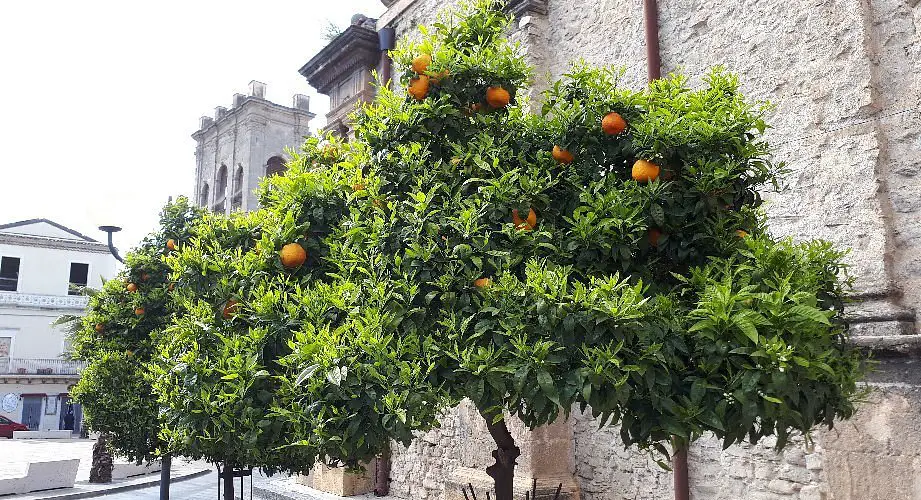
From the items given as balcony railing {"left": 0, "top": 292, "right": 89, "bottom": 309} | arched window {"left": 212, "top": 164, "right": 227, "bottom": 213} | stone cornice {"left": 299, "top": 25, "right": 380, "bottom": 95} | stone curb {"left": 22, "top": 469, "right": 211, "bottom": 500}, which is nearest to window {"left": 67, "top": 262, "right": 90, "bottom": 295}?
balcony railing {"left": 0, "top": 292, "right": 89, "bottom": 309}

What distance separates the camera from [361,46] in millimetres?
11891

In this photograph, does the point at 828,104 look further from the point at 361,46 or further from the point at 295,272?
the point at 361,46

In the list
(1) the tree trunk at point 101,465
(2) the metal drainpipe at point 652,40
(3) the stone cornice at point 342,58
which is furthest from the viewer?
(1) the tree trunk at point 101,465

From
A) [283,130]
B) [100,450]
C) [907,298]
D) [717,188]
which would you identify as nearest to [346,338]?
[717,188]

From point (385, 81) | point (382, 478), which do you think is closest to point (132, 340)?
point (382, 478)

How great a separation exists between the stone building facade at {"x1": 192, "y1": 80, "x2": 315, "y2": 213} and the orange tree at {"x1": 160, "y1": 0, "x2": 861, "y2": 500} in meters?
24.2

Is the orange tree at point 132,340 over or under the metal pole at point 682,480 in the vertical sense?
over

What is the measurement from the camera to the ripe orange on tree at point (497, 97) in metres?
4.07

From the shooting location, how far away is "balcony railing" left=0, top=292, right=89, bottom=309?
1321 inches

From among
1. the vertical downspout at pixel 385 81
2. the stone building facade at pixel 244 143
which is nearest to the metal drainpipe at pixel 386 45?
the vertical downspout at pixel 385 81

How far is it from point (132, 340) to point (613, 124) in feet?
25.5

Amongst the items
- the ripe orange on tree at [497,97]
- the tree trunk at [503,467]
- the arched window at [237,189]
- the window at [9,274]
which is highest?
the arched window at [237,189]

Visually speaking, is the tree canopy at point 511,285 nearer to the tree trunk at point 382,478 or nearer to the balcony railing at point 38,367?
the tree trunk at point 382,478

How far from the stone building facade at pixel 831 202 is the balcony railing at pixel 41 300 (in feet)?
107
